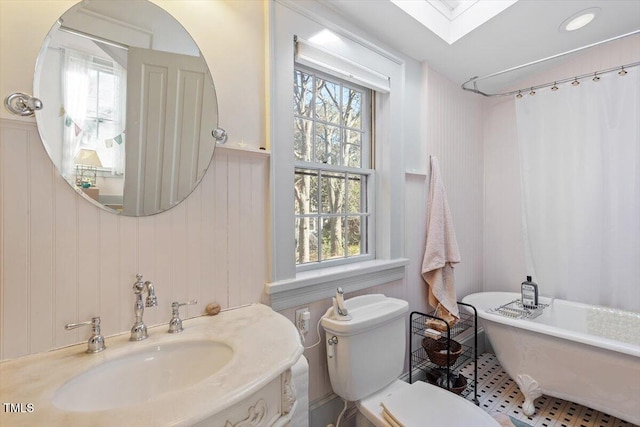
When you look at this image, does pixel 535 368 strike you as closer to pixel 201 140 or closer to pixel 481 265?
pixel 481 265

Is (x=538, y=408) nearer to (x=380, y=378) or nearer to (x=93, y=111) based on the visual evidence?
(x=380, y=378)

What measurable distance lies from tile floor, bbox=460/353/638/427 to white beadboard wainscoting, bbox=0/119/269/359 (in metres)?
1.78

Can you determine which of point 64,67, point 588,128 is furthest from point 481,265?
point 64,67

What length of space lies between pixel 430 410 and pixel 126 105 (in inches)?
66.6

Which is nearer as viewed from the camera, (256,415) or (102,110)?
(256,415)

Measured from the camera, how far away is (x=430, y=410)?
1.32 m

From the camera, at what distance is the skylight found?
5.74ft

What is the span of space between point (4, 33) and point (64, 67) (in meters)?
0.14

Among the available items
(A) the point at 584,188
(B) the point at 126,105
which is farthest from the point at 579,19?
(B) the point at 126,105

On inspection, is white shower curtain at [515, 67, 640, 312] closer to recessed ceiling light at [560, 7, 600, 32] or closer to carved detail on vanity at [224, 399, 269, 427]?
recessed ceiling light at [560, 7, 600, 32]

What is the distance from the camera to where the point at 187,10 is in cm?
115

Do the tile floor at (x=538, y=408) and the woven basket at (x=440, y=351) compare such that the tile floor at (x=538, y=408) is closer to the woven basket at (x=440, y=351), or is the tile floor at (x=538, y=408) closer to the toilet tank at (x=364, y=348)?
the woven basket at (x=440, y=351)

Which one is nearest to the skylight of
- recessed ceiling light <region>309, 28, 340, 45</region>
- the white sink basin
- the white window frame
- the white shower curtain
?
the white window frame

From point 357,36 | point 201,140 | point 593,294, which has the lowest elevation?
point 593,294
